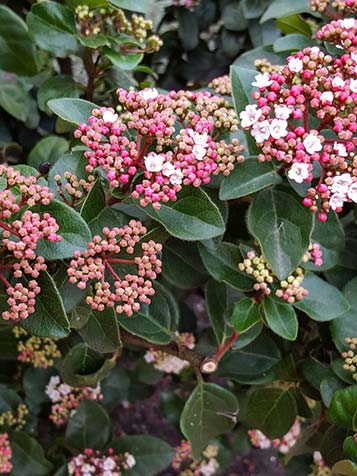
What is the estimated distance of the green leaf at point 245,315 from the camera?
→ 87cm

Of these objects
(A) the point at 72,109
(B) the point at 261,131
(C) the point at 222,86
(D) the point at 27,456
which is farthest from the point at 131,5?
(D) the point at 27,456

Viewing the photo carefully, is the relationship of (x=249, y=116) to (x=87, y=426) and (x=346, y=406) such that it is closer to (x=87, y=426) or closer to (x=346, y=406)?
(x=346, y=406)

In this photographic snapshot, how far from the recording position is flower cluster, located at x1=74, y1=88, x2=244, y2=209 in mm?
729

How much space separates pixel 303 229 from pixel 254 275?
0.30ft

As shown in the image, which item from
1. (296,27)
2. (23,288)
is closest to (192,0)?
(296,27)

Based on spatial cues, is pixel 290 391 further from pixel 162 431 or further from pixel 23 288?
pixel 162 431

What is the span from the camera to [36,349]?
4.15 feet

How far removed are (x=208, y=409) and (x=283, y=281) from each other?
0.30 metres

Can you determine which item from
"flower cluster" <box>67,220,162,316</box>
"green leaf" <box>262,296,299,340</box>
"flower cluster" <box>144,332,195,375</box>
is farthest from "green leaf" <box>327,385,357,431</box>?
"flower cluster" <box>144,332,195,375</box>

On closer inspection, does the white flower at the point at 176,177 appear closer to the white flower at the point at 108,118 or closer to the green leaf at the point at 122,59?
the white flower at the point at 108,118

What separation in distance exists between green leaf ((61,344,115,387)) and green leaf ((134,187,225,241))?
370 millimetres

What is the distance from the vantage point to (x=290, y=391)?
108cm

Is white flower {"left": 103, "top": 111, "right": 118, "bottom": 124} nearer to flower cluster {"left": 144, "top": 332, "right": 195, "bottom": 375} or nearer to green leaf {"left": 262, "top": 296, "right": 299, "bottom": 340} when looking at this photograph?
green leaf {"left": 262, "top": 296, "right": 299, "bottom": 340}

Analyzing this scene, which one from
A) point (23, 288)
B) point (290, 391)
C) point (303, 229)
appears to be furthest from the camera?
point (290, 391)
